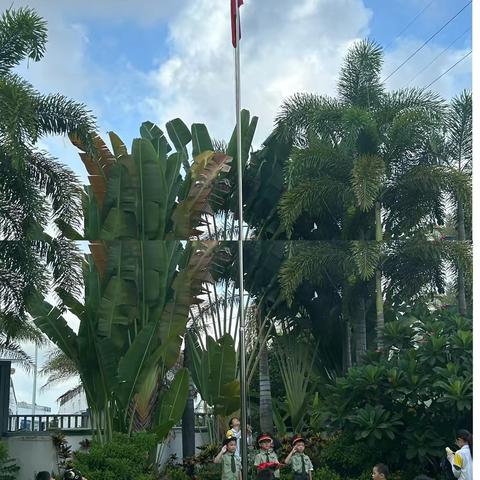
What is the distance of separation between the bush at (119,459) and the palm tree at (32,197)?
3371mm

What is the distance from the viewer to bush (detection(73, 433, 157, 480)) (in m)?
15.0

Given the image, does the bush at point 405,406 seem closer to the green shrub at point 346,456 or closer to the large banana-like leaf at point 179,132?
the green shrub at point 346,456

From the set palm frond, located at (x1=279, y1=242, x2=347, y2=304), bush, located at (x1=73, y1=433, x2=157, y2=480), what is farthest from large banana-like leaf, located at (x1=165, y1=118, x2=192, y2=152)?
bush, located at (x1=73, y1=433, x2=157, y2=480)

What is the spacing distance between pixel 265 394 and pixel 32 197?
770cm

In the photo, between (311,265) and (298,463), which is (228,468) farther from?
(311,265)

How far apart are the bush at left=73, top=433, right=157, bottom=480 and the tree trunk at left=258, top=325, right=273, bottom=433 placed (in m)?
5.98

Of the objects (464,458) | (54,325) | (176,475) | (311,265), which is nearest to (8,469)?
(54,325)

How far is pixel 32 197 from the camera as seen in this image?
17547 mm

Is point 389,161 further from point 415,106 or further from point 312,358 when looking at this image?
point 312,358

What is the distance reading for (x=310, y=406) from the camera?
70.7 ft

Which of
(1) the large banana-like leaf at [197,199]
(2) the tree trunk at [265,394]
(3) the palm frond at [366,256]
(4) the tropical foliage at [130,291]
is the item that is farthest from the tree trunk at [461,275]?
(4) the tropical foliage at [130,291]

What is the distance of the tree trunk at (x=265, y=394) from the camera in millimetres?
21625

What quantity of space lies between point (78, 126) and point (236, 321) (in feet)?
21.4

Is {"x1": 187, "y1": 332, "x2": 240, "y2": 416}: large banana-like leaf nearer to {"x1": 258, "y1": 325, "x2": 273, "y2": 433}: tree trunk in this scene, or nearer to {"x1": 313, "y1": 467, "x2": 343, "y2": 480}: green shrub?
{"x1": 258, "y1": 325, "x2": 273, "y2": 433}: tree trunk
